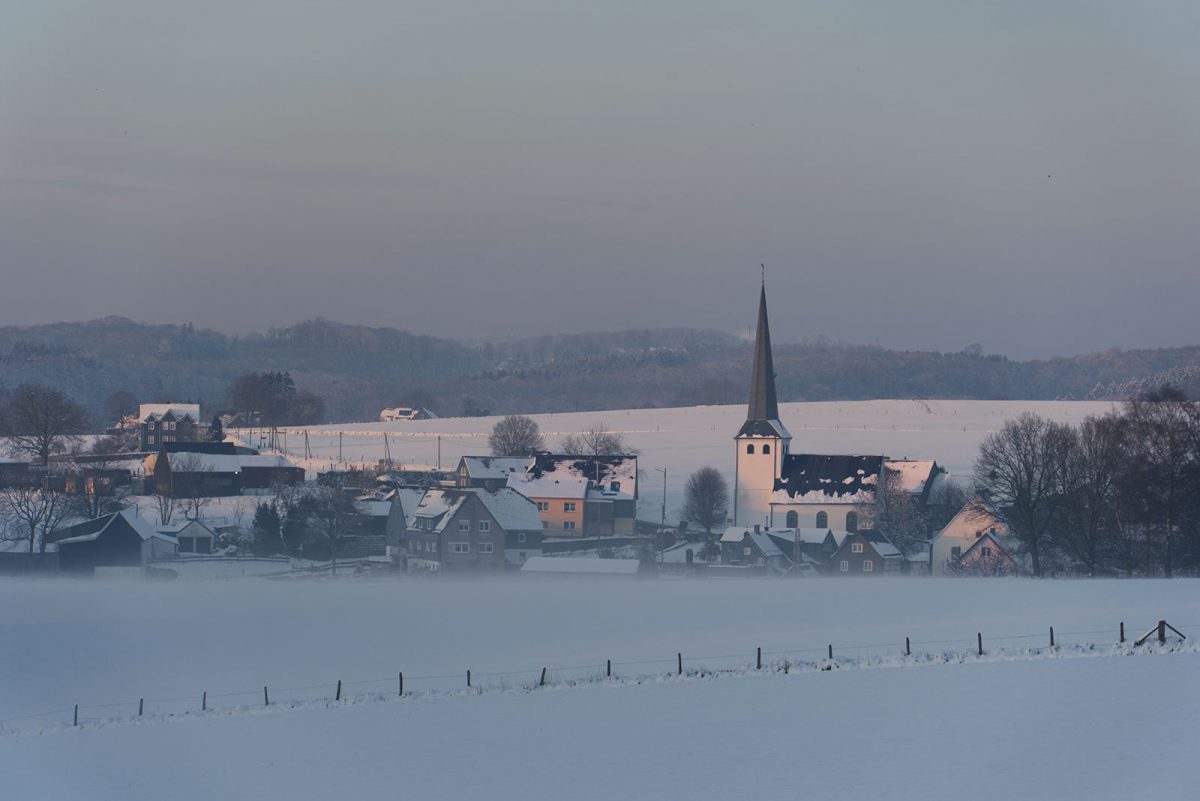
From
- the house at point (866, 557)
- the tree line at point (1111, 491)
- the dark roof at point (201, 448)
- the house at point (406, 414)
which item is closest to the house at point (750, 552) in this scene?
the house at point (866, 557)

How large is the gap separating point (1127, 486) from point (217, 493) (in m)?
48.3

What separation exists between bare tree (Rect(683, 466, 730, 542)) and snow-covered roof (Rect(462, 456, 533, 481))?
29.3ft

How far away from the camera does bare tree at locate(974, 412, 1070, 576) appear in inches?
1781

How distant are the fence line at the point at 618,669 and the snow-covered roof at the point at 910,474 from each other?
3787cm

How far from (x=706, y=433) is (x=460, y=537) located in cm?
5104

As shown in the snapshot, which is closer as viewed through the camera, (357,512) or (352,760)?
(352,760)

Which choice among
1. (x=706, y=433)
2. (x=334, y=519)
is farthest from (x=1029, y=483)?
(x=706, y=433)

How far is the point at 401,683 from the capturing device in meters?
25.0

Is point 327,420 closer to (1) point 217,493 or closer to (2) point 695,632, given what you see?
(1) point 217,493

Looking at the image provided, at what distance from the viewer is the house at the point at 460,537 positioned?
52094 mm

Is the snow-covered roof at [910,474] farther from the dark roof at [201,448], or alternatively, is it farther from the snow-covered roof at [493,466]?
the dark roof at [201,448]

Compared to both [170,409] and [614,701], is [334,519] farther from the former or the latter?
[170,409]

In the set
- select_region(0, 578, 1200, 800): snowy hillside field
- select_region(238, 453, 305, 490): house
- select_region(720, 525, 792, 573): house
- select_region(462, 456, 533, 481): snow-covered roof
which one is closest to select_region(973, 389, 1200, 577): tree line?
select_region(0, 578, 1200, 800): snowy hillside field

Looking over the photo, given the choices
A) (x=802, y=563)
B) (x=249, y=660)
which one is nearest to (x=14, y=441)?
(x=802, y=563)
